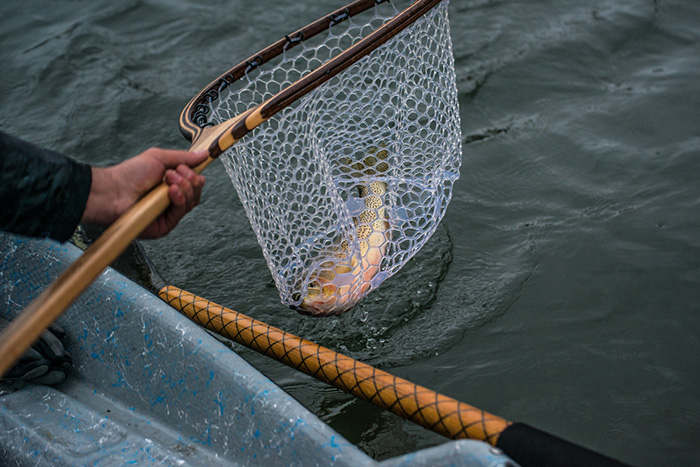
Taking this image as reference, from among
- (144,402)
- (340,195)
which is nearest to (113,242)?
(144,402)

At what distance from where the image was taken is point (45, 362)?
2371mm

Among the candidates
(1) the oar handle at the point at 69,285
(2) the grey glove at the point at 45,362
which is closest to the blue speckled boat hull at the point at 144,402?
(2) the grey glove at the point at 45,362

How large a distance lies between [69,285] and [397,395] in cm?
105

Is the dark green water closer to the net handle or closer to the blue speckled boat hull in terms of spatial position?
the blue speckled boat hull

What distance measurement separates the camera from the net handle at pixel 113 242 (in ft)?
4.90

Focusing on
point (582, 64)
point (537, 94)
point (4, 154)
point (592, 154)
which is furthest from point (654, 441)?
point (582, 64)

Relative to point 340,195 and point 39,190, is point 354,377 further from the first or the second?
point 39,190

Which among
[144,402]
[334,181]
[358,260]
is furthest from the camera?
[334,181]

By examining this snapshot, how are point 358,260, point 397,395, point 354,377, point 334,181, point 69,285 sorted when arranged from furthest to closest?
point 334,181
point 358,260
point 354,377
point 397,395
point 69,285

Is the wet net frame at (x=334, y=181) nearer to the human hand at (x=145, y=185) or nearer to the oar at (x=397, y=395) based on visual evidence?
the oar at (x=397, y=395)

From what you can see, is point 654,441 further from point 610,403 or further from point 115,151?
point 115,151

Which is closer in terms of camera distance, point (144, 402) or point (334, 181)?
point (144, 402)

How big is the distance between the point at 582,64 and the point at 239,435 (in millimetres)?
4168

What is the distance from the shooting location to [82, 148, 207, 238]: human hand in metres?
1.69
